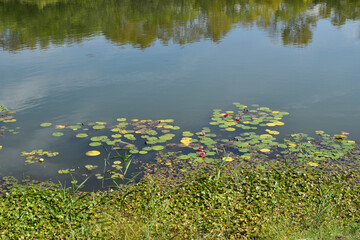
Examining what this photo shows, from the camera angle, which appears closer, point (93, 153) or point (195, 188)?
point (195, 188)

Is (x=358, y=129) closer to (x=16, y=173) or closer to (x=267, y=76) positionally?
(x=267, y=76)

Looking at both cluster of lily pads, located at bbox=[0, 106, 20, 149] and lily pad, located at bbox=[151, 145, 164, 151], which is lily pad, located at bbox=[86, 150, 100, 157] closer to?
lily pad, located at bbox=[151, 145, 164, 151]

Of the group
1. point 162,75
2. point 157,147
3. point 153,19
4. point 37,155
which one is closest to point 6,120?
point 37,155

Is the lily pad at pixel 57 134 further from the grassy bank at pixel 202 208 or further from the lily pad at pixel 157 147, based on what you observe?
the lily pad at pixel 157 147

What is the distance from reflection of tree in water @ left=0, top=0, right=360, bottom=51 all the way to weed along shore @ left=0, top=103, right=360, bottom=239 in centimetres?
954

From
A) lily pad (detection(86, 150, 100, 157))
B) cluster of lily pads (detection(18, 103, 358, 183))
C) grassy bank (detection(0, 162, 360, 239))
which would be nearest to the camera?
grassy bank (detection(0, 162, 360, 239))

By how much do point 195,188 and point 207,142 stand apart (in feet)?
4.77

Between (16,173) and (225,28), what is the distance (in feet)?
51.9

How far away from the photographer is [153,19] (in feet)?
76.2

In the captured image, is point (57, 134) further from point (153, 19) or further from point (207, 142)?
point (153, 19)

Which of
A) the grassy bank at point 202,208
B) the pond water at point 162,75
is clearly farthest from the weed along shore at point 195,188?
the pond water at point 162,75

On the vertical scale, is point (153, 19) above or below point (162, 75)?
above

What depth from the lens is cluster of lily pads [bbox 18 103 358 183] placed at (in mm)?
6258

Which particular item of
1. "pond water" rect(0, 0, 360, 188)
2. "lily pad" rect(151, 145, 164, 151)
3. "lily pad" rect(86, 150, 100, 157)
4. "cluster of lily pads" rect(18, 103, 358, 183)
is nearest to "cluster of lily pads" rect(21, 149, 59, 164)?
"cluster of lily pads" rect(18, 103, 358, 183)
